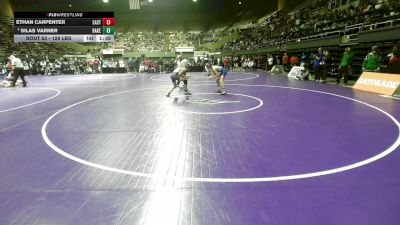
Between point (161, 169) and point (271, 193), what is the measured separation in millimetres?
1724

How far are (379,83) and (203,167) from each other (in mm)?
10558

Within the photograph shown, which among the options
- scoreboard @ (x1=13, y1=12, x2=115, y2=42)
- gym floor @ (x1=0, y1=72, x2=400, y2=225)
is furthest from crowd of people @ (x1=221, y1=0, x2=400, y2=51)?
scoreboard @ (x1=13, y1=12, x2=115, y2=42)

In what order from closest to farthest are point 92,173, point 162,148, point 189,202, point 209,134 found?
1. point 189,202
2. point 92,173
3. point 162,148
4. point 209,134

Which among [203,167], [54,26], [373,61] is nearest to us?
[203,167]

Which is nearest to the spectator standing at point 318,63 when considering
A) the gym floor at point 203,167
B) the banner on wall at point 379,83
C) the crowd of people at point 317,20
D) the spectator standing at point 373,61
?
the crowd of people at point 317,20

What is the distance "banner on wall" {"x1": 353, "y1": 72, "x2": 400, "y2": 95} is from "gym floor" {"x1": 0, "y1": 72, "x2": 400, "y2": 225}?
112 inches

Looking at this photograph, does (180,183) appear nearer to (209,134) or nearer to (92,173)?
(92,173)

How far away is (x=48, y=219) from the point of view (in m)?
3.21

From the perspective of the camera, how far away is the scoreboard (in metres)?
14.8

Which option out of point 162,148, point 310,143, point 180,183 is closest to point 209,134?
point 162,148

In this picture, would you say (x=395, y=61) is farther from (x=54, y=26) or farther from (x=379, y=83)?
(x=54, y=26)

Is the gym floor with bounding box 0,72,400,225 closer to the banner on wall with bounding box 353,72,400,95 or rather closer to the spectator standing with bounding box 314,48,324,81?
the banner on wall with bounding box 353,72,400,95

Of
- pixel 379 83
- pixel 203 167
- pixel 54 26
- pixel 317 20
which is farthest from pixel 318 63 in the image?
pixel 203 167

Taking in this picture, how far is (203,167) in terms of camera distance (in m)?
4.64
